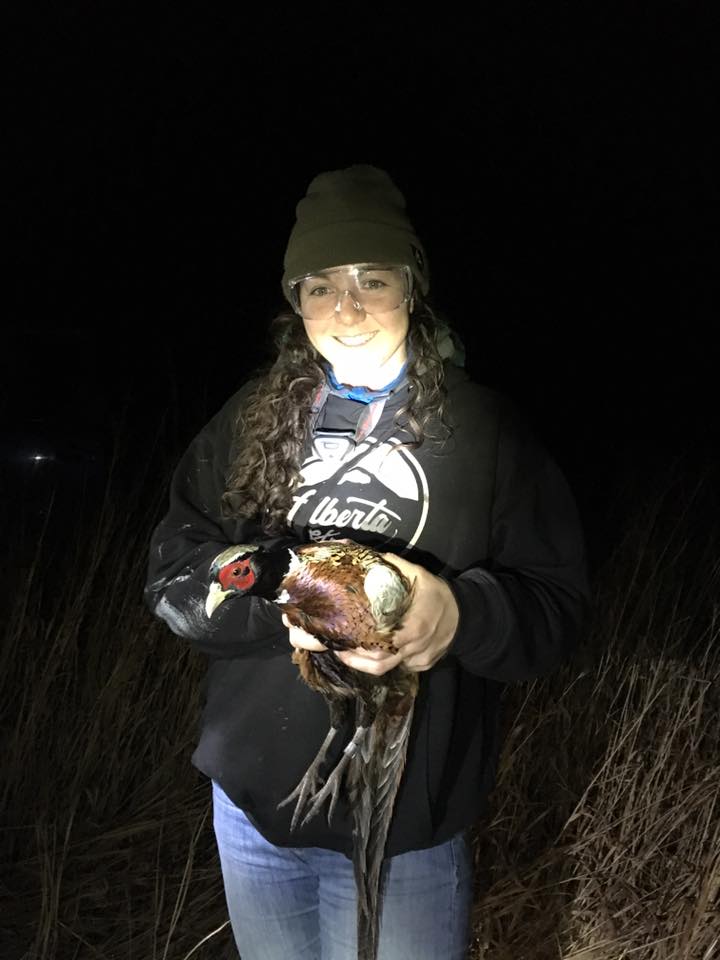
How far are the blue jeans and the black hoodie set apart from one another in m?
0.05

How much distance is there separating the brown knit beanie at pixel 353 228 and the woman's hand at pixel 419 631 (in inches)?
16.3

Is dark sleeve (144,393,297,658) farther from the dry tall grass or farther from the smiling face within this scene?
the dry tall grass

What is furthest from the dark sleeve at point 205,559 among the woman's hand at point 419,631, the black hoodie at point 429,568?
the woman's hand at point 419,631

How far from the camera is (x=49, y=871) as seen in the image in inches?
Answer: 74.4

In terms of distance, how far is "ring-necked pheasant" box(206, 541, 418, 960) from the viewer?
0.89 m

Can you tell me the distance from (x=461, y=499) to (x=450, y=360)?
0.22m

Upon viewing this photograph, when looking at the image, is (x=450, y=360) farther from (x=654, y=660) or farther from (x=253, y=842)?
(x=654, y=660)

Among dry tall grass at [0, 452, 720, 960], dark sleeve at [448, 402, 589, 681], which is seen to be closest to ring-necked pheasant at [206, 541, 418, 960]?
dark sleeve at [448, 402, 589, 681]

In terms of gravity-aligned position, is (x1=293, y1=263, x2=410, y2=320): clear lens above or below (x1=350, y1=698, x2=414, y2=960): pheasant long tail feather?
above

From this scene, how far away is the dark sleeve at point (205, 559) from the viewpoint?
1.08 meters

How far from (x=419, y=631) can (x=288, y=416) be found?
1.32ft

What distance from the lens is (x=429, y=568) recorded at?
1.11m

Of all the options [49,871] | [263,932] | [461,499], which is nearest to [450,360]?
[461,499]

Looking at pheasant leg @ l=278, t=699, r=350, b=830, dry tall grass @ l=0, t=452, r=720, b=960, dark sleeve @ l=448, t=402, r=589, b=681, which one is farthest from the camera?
dry tall grass @ l=0, t=452, r=720, b=960
